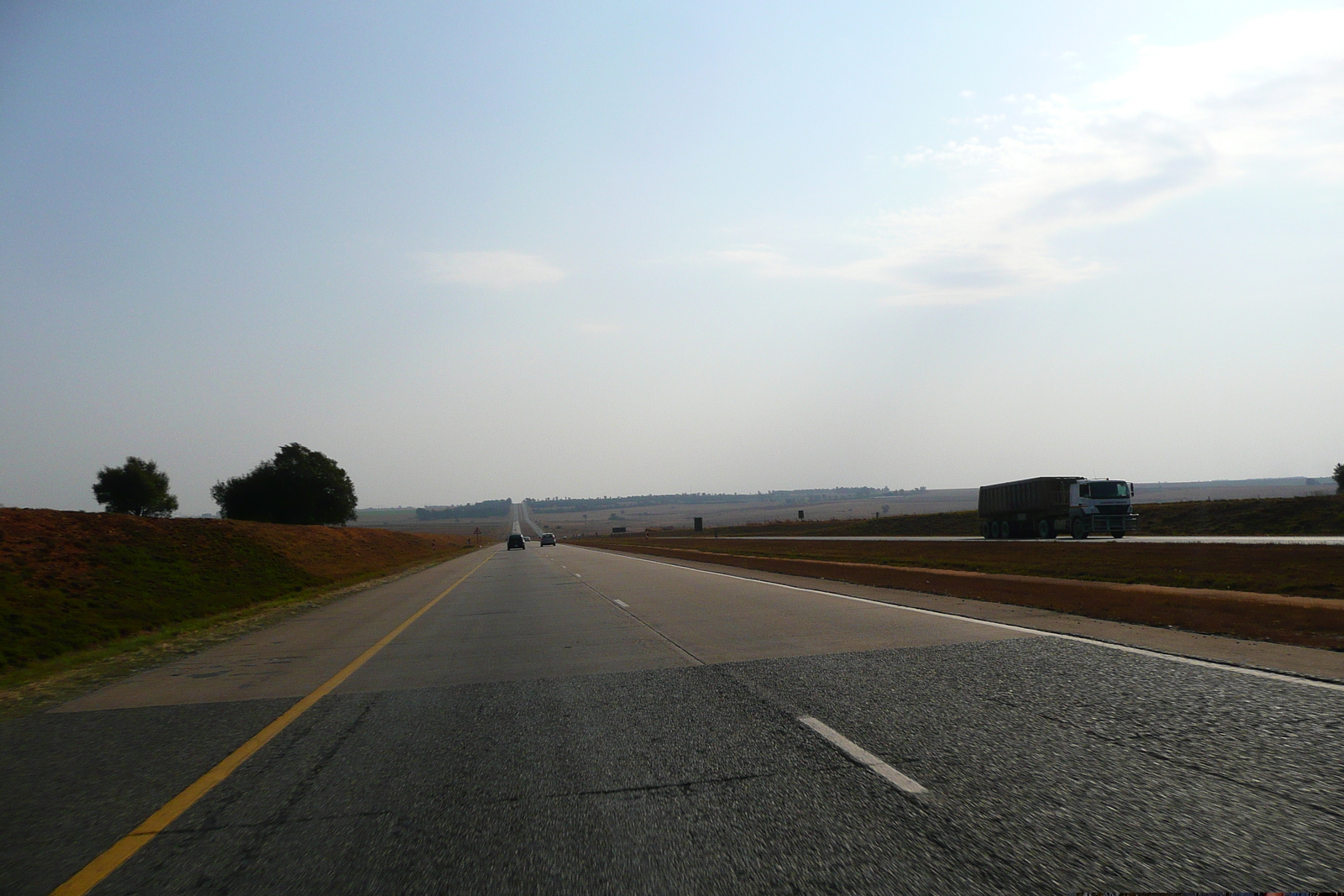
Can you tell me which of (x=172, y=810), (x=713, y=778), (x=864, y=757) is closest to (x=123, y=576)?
(x=172, y=810)

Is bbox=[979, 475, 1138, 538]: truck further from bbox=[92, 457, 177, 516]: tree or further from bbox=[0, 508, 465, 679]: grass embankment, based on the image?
bbox=[92, 457, 177, 516]: tree

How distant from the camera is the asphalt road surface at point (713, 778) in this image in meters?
4.28

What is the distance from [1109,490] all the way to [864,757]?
154ft

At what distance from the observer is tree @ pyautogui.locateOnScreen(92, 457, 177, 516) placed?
9125 centimetres

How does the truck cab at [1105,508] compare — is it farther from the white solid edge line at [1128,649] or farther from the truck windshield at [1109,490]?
the white solid edge line at [1128,649]

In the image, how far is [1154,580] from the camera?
21891 millimetres

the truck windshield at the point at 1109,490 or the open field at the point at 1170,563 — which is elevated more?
the truck windshield at the point at 1109,490

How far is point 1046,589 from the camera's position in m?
19.2

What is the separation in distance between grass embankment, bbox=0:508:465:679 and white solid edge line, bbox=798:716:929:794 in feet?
42.2

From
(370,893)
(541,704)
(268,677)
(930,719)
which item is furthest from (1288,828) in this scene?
(268,677)

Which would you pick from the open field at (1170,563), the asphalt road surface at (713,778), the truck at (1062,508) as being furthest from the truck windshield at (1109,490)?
the asphalt road surface at (713,778)

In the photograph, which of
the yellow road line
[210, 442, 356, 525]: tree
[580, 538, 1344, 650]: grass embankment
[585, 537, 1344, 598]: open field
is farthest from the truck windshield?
[210, 442, 356, 525]: tree

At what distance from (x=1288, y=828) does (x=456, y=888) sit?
4.16 meters

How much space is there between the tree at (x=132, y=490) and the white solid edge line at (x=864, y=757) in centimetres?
9985
